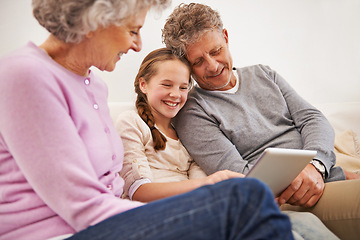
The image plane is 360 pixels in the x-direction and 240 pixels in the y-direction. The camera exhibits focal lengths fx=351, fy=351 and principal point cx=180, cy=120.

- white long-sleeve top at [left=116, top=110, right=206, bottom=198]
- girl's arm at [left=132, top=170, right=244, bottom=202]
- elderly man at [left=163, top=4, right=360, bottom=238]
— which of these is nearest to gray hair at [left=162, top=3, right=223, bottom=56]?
elderly man at [left=163, top=4, right=360, bottom=238]

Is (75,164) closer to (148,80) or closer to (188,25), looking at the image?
(148,80)

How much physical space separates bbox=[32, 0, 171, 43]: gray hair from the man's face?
69 cm

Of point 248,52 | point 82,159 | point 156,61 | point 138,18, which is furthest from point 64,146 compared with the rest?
point 248,52

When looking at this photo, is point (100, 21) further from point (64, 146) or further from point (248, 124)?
point (248, 124)

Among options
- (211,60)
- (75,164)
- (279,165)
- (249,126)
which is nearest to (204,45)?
(211,60)

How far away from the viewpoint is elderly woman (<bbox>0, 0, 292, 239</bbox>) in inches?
23.7

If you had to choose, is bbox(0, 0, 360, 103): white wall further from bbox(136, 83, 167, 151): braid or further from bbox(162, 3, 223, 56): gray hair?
bbox(136, 83, 167, 151): braid

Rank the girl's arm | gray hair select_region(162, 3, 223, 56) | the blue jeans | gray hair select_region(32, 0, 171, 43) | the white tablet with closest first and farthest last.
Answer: the blue jeans → gray hair select_region(32, 0, 171, 43) → the white tablet → the girl's arm → gray hair select_region(162, 3, 223, 56)

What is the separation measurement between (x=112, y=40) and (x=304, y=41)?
1687 mm

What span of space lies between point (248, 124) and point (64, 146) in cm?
92

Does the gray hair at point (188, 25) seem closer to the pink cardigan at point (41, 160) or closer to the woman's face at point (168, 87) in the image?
the woman's face at point (168, 87)

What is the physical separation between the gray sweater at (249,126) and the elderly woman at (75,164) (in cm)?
59

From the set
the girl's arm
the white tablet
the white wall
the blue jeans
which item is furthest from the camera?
the white wall

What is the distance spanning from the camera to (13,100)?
657mm
